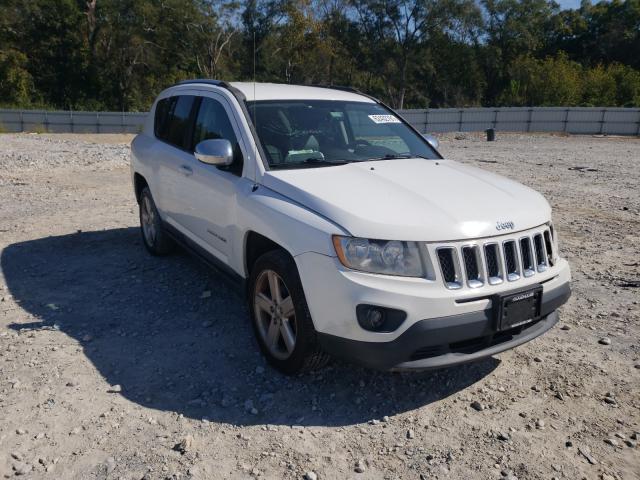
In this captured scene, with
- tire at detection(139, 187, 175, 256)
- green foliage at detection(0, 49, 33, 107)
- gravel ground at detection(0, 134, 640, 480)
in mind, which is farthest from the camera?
green foliage at detection(0, 49, 33, 107)

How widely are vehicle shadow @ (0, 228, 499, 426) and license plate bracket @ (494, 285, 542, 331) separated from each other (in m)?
0.66

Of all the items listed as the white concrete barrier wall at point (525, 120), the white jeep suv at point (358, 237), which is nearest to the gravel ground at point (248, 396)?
the white jeep suv at point (358, 237)

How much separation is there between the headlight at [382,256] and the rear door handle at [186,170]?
216 cm

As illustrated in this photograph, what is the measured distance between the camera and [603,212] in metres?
8.64

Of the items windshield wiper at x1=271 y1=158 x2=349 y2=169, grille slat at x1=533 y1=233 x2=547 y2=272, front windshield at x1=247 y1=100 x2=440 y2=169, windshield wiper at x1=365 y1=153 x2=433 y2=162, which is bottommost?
grille slat at x1=533 y1=233 x2=547 y2=272

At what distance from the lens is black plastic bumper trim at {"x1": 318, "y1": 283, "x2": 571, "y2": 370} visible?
3.01 meters

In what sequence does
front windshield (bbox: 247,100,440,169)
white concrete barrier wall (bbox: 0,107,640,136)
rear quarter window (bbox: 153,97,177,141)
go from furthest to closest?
white concrete barrier wall (bbox: 0,107,640,136)
rear quarter window (bbox: 153,97,177,141)
front windshield (bbox: 247,100,440,169)

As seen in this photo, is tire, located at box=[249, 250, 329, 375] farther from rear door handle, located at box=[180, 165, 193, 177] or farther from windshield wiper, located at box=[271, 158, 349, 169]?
rear door handle, located at box=[180, 165, 193, 177]

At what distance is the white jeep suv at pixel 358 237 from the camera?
306 cm

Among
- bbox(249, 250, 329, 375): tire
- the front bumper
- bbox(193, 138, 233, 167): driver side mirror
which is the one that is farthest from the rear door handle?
the front bumper

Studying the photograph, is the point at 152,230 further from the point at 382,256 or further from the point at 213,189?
the point at 382,256

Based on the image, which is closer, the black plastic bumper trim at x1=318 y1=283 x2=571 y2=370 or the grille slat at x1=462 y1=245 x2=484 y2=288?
the black plastic bumper trim at x1=318 y1=283 x2=571 y2=370

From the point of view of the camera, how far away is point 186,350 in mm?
4125

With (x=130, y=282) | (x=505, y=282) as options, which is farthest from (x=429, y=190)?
(x=130, y=282)
